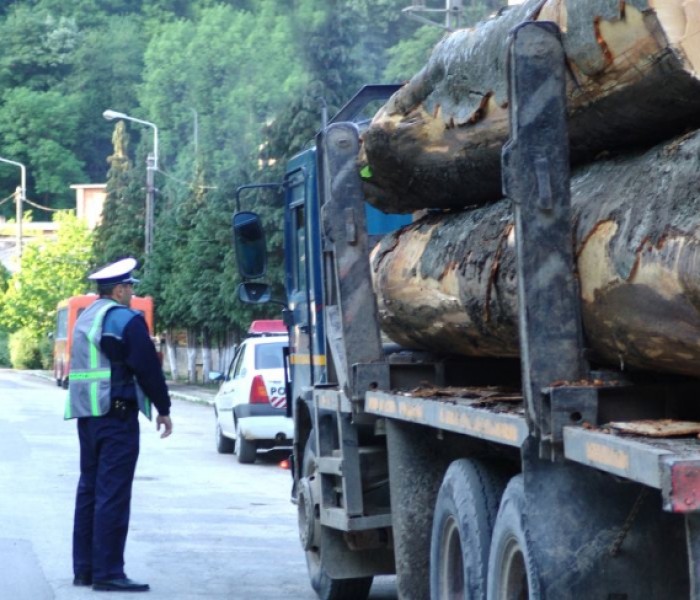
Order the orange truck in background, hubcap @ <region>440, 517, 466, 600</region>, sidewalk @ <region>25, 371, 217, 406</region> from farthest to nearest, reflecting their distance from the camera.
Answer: the orange truck in background < sidewalk @ <region>25, 371, 217, 406</region> < hubcap @ <region>440, 517, 466, 600</region>

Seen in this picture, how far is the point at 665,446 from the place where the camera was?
13.6 feet

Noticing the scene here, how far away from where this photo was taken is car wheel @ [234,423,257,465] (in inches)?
749

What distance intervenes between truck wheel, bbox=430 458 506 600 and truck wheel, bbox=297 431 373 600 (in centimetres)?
211

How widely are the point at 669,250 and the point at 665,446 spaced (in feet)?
2.05

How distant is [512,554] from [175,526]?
7427mm

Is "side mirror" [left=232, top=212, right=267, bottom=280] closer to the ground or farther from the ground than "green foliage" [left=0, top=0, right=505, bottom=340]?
closer to the ground

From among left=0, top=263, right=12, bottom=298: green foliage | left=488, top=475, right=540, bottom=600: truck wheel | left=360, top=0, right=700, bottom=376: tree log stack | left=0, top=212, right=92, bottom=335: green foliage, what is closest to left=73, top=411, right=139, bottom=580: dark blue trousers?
left=360, top=0, right=700, bottom=376: tree log stack

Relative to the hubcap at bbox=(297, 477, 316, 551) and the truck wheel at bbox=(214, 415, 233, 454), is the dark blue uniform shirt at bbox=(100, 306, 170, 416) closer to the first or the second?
the hubcap at bbox=(297, 477, 316, 551)

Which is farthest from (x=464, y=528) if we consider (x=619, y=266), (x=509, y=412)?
(x=619, y=266)

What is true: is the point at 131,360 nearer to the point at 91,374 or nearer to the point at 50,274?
the point at 91,374

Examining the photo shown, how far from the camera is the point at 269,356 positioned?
19219 mm

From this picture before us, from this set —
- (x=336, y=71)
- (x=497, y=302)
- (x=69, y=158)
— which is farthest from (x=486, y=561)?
(x=69, y=158)

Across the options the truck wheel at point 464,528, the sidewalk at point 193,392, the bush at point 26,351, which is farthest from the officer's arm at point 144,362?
the bush at point 26,351

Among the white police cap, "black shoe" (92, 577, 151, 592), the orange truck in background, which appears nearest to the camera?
"black shoe" (92, 577, 151, 592)
